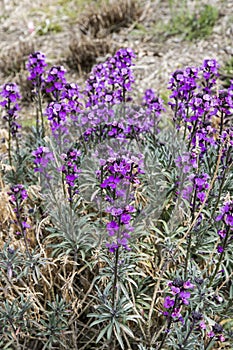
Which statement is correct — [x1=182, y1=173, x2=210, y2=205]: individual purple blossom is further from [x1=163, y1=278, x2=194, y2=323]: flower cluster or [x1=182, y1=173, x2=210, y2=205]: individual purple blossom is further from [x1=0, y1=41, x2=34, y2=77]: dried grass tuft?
[x1=0, y1=41, x2=34, y2=77]: dried grass tuft

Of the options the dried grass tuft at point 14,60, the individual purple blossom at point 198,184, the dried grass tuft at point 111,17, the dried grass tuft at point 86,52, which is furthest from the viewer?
the dried grass tuft at point 111,17

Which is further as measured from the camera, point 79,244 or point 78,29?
point 78,29

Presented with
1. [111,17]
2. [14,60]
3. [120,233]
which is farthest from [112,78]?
[111,17]

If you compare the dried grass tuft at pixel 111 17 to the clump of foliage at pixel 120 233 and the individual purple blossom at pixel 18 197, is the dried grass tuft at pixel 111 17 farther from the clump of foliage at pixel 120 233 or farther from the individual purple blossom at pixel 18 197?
the individual purple blossom at pixel 18 197

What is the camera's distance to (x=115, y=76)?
3676 millimetres

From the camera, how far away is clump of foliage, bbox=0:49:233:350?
2.79 m

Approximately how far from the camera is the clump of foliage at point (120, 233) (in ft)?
9.16

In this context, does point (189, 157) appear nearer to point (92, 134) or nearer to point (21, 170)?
point (92, 134)

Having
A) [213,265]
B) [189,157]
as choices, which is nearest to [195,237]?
[213,265]

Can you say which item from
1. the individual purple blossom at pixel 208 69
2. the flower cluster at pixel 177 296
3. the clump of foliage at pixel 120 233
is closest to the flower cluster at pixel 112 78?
the clump of foliage at pixel 120 233

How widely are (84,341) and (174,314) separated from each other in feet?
3.23

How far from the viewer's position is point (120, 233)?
2520 millimetres

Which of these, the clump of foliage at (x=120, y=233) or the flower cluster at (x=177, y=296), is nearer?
the flower cluster at (x=177, y=296)

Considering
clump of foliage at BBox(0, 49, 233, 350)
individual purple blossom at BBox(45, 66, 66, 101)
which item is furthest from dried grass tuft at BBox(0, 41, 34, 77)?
individual purple blossom at BBox(45, 66, 66, 101)
